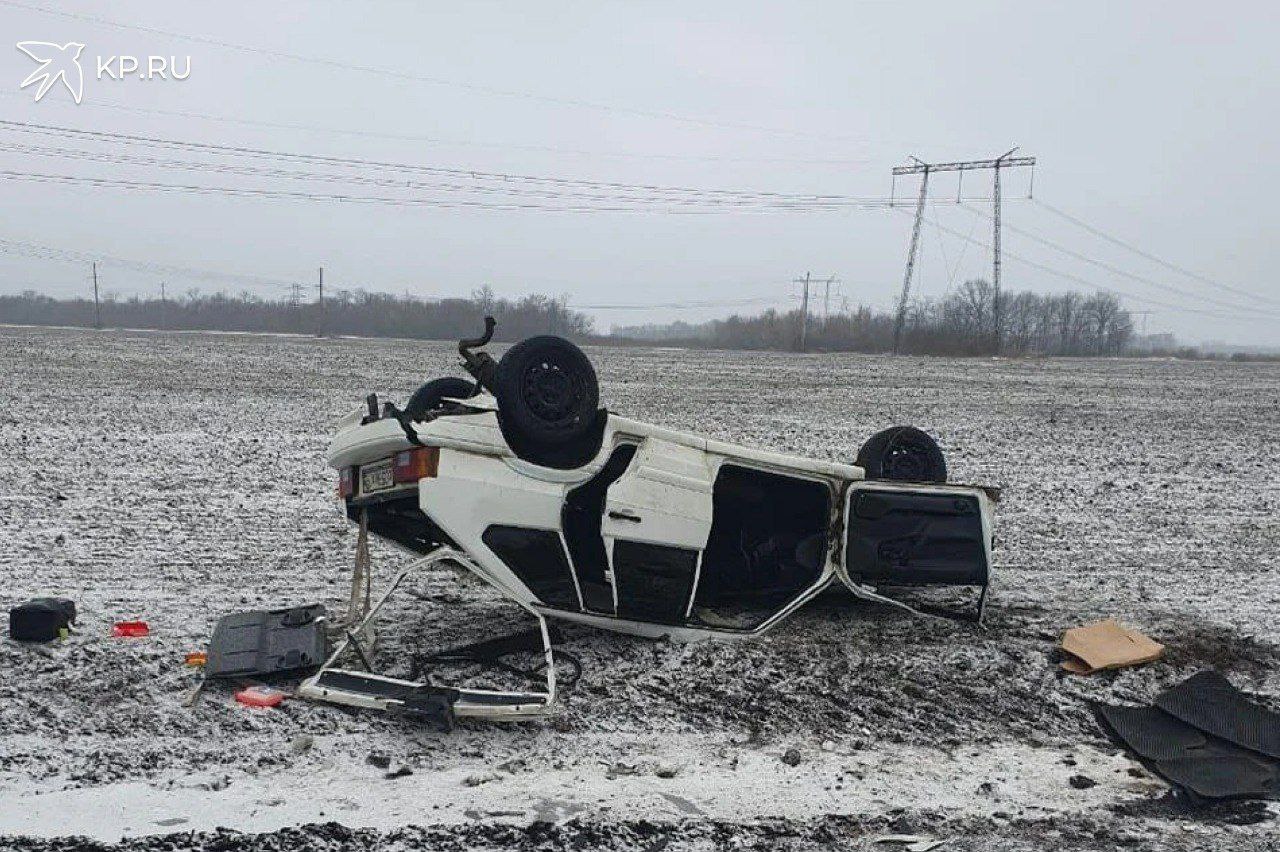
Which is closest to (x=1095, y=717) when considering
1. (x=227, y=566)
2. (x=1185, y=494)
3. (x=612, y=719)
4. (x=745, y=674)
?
(x=745, y=674)

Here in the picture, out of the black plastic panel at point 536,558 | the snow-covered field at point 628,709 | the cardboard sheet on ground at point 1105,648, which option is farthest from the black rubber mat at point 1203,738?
the black plastic panel at point 536,558

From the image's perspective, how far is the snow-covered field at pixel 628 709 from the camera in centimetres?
337

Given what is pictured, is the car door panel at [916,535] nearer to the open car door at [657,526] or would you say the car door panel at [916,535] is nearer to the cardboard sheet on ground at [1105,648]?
the cardboard sheet on ground at [1105,648]

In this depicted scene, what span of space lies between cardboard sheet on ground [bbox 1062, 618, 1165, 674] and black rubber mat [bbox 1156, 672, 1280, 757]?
0.29 m

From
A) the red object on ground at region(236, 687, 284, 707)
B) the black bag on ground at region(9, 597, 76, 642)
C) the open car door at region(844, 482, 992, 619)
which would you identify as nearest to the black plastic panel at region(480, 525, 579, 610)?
the red object on ground at region(236, 687, 284, 707)

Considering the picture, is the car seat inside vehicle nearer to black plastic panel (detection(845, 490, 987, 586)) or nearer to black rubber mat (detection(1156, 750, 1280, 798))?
black plastic panel (detection(845, 490, 987, 586))

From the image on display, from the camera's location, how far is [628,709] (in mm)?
4297

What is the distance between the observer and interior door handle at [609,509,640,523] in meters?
4.60

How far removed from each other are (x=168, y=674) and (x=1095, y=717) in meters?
4.04

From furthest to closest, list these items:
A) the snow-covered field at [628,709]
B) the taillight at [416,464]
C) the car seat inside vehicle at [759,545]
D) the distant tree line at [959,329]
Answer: the distant tree line at [959,329] < the car seat inside vehicle at [759,545] < the taillight at [416,464] < the snow-covered field at [628,709]

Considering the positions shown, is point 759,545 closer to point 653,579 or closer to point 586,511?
point 653,579

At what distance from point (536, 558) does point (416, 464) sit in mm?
693

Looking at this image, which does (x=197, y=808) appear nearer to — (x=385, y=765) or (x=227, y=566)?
(x=385, y=765)

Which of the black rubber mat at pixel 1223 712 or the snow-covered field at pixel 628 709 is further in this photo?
the black rubber mat at pixel 1223 712
